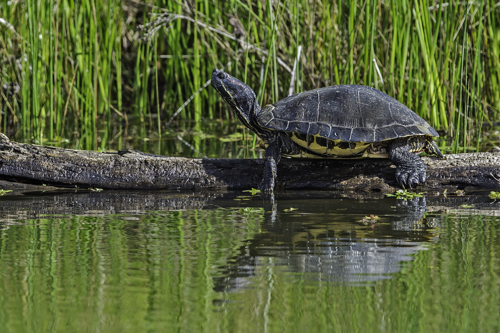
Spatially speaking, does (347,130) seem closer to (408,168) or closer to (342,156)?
(342,156)

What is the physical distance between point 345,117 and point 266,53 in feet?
9.51

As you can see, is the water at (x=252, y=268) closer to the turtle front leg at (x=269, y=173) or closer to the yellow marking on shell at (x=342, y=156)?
the turtle front leg at (x=269, y=173)

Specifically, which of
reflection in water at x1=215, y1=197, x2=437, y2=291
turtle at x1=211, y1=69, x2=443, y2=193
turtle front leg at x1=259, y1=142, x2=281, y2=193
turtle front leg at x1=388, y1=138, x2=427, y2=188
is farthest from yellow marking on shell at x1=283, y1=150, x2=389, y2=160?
reflection in water at x1=215, y1=197, x2=437, y2=291

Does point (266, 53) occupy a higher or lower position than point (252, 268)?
higher

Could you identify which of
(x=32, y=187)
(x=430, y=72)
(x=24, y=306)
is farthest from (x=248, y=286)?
(x=430, y=72)

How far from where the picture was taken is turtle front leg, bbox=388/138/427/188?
4031 millimetres

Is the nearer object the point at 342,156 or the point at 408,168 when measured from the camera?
the point at 408,168

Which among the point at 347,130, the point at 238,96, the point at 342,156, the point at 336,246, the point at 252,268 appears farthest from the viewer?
the point at 238,96

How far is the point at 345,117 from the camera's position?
4.25 m

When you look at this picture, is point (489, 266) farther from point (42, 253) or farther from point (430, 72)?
point (430, 72)

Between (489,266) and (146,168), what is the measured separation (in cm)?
270

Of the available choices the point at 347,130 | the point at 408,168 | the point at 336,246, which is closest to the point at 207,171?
the point at 347,130

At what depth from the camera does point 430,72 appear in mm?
5699

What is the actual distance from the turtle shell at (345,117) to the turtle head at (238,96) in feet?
0.82
